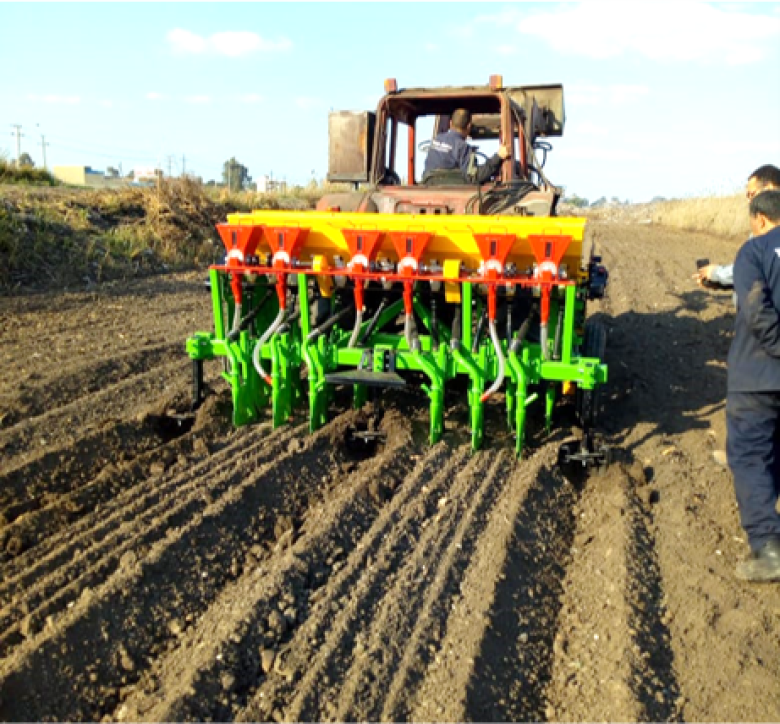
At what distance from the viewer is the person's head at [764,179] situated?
5129 mm

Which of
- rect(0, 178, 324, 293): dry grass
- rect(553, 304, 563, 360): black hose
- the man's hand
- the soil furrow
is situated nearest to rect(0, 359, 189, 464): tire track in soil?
rect(553, 304, 563, 360): black hose

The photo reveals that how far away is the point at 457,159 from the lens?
6.18 m

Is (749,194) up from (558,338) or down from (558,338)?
up

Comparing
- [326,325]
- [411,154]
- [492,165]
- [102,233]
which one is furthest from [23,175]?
[326,325]

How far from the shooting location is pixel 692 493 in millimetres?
4656

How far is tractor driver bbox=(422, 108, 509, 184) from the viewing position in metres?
6.05

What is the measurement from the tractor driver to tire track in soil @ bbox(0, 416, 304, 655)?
8.38ft

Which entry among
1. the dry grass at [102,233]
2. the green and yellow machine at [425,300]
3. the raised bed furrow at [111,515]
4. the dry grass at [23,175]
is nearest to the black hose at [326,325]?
the green and yellow machine at [425,300]

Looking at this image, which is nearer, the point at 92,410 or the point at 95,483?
the point at 95,483

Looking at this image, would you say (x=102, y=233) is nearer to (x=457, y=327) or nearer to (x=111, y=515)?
(x=457, y=327)

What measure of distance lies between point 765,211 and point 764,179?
4.67 ft

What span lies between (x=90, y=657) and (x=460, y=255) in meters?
3.08

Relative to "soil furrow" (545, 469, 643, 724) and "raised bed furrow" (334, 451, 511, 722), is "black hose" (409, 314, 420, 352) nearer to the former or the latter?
"raised bed furrow" (334, 451, 511, 722)

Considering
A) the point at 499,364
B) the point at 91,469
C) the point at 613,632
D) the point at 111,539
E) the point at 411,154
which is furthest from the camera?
the point at 411,154
